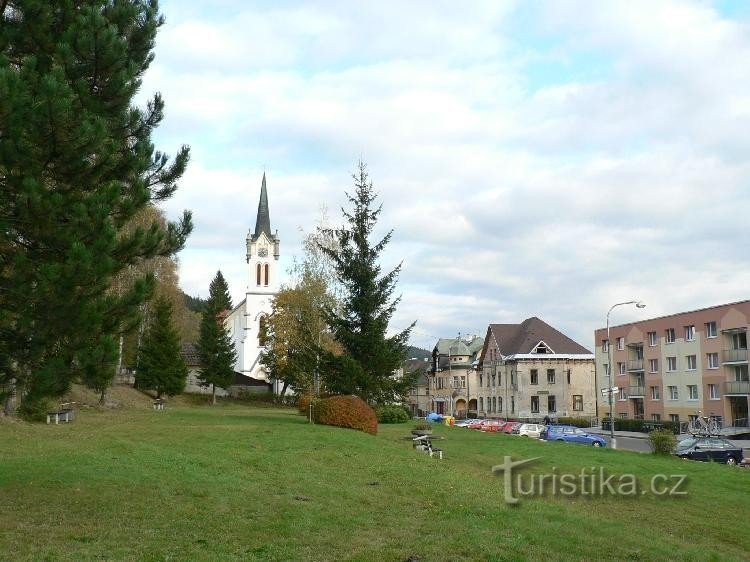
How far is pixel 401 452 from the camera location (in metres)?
21.8

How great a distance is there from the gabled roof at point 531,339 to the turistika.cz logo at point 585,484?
5964 centimetres

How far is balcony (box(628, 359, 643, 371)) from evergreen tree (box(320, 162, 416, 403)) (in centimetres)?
4004

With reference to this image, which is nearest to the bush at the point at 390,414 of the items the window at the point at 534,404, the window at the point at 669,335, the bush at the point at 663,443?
the bush at the point at 663,443

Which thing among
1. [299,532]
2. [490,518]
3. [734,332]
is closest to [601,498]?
[490,518]

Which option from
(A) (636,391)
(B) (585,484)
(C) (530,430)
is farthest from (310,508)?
(A) (636,391)

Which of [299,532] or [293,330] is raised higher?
[293,330]

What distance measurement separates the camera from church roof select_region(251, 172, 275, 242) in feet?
327

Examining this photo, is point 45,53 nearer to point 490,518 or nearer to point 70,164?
point 70,164

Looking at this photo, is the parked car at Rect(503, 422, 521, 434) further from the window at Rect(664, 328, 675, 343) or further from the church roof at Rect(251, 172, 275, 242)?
the church roof at Rect(251, 172, 275, 242)

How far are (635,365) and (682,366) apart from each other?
6.78 metres

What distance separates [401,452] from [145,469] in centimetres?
872

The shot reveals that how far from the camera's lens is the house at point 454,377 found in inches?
3819

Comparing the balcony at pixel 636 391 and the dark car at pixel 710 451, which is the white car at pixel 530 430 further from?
the balcony at pixel 636 391

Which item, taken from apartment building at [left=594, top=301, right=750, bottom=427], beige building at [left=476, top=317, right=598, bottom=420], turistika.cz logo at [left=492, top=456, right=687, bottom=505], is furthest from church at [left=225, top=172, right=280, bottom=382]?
turistika.cz logo at [left=492, top=456, right=687, bottom=505]
